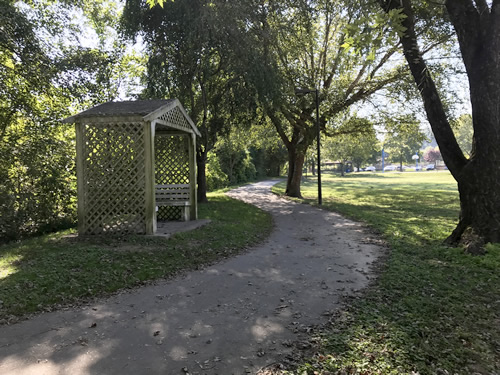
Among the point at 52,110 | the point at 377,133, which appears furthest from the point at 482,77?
the point at 377,133

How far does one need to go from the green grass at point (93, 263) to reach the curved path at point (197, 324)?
400 millimetres

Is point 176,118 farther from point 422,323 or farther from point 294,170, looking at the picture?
point 294,170

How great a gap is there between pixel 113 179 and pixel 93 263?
2.70 meters

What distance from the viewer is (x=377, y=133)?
20.8 meters

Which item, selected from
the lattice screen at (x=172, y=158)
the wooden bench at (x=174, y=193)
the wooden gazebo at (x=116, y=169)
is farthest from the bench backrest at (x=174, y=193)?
the wooden gazebo at (x=116, y=169)

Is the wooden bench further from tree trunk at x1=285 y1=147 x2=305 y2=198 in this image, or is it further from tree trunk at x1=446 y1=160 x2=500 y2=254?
tree trunk at x1=285 y1=147 x2=305 y2=198

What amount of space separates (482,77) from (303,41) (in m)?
11.4

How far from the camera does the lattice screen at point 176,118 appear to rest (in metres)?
8.89

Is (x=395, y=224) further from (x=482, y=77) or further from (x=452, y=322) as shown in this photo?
(x=452, y=322)

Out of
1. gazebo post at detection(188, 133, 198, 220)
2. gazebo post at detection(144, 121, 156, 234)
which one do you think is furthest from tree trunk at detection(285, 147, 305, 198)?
gazebo post at detection(144, 121, 156, 234)

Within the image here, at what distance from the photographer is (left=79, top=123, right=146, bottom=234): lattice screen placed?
800 centimetres

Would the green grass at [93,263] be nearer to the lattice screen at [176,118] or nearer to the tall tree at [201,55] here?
the lattice screen at [176,118]

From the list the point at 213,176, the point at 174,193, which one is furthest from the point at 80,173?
the point at 213,176

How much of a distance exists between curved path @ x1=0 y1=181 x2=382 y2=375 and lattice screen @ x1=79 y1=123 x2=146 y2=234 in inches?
114
